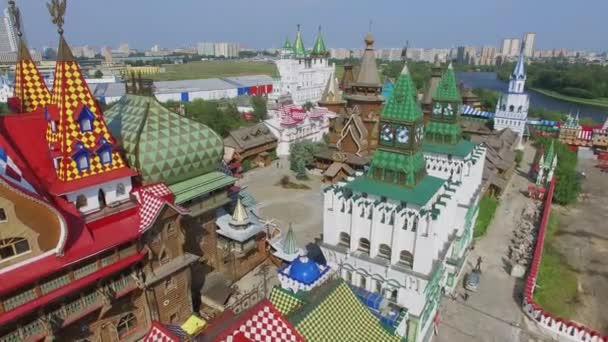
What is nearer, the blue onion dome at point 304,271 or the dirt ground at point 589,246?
the blue onion dome at point 304,271

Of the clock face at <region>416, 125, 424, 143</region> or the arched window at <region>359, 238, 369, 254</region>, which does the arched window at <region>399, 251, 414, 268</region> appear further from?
the clock face at <region>416, 125, 424, 143</region>

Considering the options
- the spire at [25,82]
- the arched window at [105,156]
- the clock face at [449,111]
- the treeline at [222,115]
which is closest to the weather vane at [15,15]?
the spire at [25,82]

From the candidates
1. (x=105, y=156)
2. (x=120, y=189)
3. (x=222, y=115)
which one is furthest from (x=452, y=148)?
(x=222, y=115)

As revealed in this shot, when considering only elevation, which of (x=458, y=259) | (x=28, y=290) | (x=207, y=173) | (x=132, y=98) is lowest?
(x=458, y=259)

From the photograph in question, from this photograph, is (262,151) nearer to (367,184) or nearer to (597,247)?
(367,184)

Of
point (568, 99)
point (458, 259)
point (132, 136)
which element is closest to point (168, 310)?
point (132, 136)

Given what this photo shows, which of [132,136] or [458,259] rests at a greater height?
[132,136]

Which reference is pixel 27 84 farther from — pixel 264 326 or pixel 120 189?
pixel 264 326

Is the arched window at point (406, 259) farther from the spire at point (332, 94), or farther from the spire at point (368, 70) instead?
the spire at point (332, 94)
